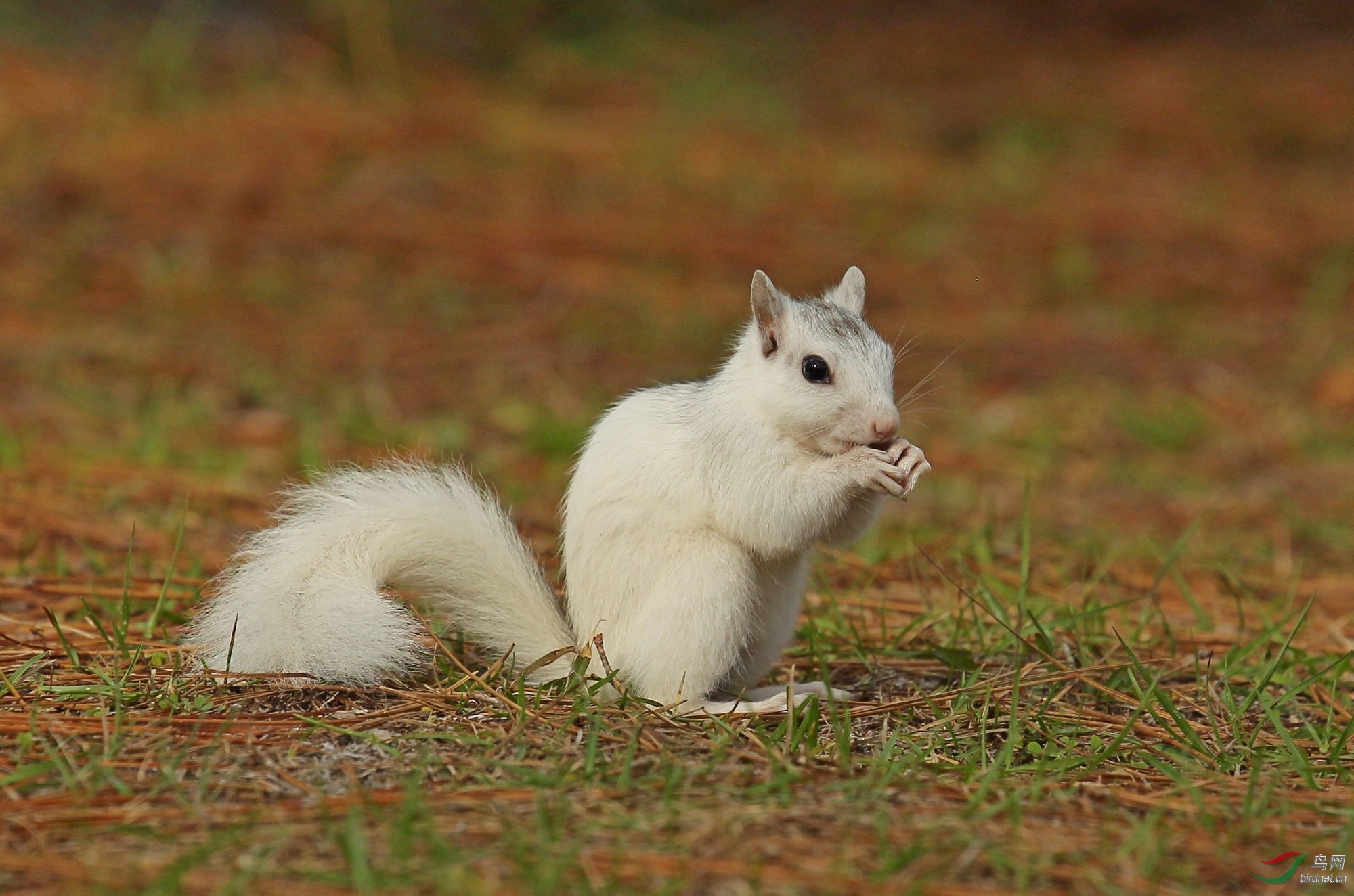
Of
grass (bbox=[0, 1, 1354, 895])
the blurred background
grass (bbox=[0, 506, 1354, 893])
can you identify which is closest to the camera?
grass (bbox=[0, 506, 1354, 893])

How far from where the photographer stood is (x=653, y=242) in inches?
300

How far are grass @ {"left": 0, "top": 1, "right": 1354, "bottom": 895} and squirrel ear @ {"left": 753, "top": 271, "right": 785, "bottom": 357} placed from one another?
63 centimetres

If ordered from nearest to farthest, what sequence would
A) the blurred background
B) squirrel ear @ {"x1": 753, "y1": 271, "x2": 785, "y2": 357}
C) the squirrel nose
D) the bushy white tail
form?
1. the bushy white tail
2. the squirrel nose
3. squirrel ear @ {"x1": 753, "y1": 271, "x2": 785, "y2": 357}
4. the blurred background

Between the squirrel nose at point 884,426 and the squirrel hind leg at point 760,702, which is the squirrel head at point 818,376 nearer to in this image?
the squirrel nose at point 884,426

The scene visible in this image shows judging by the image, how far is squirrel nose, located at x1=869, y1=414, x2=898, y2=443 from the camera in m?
2.64

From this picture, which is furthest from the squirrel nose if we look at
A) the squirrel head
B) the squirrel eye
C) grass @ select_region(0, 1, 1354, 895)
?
grass @ select_region(0, 1, 1354, 895)

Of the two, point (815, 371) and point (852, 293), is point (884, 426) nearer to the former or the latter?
point (815, 371)

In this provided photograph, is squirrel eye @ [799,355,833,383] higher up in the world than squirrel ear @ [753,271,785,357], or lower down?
lower down

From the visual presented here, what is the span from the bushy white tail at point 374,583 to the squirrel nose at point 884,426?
0.72 meters

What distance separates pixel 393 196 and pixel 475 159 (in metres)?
0.66

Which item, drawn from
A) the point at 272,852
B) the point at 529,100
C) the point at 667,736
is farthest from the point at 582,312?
the point at 272,852

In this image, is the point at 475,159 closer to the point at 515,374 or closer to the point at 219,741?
the point at 515,374

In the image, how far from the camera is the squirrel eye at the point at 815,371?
2695mm

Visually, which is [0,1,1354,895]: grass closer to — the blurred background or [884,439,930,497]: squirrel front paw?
the blurred background
